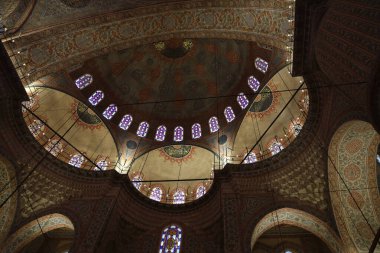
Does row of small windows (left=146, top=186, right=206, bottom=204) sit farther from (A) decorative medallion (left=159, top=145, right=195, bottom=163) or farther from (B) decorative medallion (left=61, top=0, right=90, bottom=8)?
(B) decorative medallion (left=61, top=0, right=90, bottom=8)

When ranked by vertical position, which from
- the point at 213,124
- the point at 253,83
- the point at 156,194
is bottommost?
the point at 156,194

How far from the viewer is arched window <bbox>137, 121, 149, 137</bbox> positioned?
16.3 metres

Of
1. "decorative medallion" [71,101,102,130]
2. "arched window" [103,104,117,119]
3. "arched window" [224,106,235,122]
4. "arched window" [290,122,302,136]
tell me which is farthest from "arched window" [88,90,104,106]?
"arched window" [290,122,302,136]

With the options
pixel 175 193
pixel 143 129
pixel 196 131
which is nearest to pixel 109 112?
pixel 143 129

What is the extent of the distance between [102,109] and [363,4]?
42.1ft

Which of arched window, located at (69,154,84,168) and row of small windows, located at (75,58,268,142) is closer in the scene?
arched window, located at (69,154,84,168)

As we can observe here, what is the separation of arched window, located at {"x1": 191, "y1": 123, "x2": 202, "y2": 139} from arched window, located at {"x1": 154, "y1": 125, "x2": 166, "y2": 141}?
1.60 meters

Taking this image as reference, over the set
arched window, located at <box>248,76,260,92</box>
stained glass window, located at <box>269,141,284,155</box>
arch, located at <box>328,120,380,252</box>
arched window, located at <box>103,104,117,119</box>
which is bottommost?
arch, located at <box>328,120,380,252</box>

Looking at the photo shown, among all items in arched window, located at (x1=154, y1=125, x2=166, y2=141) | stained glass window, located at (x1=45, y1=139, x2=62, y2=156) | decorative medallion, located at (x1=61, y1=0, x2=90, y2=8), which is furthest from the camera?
arched window, located at (x1=154, y1=125, x2=166, y2=141)

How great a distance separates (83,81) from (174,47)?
5507 millimetres

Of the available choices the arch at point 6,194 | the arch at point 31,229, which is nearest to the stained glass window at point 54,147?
the arch at point 6,194

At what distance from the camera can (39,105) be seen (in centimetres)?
1442

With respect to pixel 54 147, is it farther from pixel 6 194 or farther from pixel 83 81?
pixel 83 81

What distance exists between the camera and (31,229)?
11609 mm
